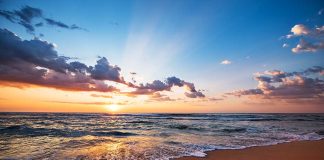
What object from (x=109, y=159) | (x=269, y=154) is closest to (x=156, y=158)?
(x=109, y=159)

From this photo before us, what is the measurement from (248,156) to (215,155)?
141cm

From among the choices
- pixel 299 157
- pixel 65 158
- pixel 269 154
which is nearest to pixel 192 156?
pixel 269 154

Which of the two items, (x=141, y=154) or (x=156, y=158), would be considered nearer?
(x=156, y=158)

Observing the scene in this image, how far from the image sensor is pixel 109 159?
965 cm

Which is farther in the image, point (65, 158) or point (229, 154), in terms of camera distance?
point (229, 154)

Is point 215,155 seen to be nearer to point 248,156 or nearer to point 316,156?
point 248,156

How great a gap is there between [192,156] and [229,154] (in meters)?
1.78

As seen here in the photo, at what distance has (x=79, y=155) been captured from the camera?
1052 centimetres

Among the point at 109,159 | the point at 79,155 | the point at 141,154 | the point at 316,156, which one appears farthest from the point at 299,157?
the point at 79,155

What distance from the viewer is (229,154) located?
34.5 ft

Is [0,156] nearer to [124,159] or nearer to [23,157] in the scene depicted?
[23,157]

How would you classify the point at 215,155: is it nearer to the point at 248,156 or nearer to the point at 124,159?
the point at 248,156

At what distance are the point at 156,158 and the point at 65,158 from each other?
3.93m

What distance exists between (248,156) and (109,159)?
6.03 metres
